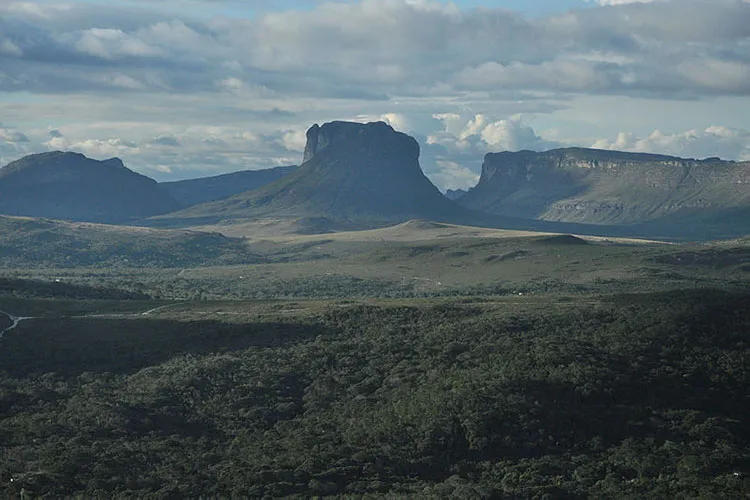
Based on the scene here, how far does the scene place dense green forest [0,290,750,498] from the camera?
3031 inches

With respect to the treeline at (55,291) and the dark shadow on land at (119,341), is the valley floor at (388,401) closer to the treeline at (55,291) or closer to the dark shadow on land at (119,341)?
the dark shadow on land at (119,341)

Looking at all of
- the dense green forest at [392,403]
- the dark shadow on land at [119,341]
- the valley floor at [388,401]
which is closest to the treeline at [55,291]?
the valley floor at [388,401]

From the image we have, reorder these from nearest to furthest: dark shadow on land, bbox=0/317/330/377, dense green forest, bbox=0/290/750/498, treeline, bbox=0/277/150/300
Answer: dense green forest, bbox=0/290/750/498 → dark shadow on land, bbox=0/317/330/377 → treeline, bbox=0/277/150/300

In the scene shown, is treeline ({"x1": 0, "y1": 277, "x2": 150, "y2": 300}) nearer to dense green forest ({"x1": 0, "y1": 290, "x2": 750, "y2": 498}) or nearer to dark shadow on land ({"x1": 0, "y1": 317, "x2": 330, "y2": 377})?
dark shadow on land ({"x1": 0, "y1": 317, "x2": 330, "y2": 377})

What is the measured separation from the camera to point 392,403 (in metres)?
91.9

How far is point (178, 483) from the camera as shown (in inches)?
2995

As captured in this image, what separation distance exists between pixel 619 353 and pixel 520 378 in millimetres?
11145

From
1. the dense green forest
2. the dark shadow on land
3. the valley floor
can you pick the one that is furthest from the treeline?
the dense green forest

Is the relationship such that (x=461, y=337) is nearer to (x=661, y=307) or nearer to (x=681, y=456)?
(x=661, y=307)

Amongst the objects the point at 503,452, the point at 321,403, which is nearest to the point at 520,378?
the point at 503,452

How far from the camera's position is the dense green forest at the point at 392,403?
77.0m

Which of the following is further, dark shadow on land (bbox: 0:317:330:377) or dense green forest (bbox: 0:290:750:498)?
dark shadow on land (bbox: 0:317:330:377)

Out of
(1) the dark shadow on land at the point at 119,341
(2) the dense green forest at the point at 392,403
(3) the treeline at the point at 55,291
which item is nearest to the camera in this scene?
(2) the dense green forest at the point at 392,403

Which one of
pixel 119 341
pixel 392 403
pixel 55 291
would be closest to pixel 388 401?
pixel 392 403
